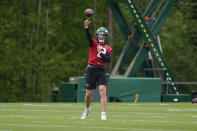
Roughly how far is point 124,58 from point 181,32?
1835 centimetres

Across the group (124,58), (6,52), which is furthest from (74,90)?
(6,52)

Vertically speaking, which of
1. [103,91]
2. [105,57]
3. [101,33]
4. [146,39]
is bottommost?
[103,91]

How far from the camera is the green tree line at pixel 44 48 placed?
3469 centimetres

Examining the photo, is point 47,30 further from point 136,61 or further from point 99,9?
point 136,61

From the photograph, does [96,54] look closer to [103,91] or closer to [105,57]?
[105,57]

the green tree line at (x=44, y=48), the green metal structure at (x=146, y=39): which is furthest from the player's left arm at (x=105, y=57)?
the green tree line at (x=44, y=48)

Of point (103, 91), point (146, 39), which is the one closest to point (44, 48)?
Result: point (146, 39)

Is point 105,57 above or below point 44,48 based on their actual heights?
below

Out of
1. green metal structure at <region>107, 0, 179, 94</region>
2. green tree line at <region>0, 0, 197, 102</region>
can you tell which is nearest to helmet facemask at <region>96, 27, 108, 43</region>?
green metal structure at <region>107, 0, 179, 94</region>

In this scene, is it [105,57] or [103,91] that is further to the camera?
[105,57]

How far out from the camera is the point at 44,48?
119 feet

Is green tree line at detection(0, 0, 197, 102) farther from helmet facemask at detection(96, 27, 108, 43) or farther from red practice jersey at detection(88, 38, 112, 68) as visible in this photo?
helmet facemask at detection(96, 27, 108, 43)

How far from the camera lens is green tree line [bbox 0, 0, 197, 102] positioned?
114ft

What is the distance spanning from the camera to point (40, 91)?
35.3m
